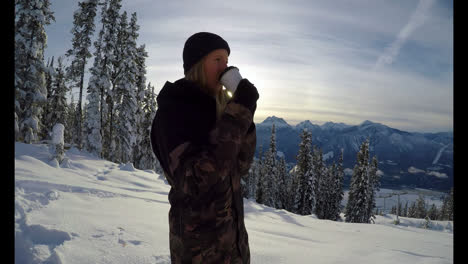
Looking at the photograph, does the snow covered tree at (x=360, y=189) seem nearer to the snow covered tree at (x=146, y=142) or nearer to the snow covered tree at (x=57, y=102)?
the snow covered tree at (x=146, y=142)

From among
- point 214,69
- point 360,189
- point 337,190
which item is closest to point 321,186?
point 337,190

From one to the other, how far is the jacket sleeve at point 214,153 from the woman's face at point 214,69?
34 centimetres

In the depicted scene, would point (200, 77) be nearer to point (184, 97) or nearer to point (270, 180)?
point (184, 97)

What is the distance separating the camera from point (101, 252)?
2848 mm

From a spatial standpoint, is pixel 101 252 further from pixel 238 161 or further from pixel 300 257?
pixel 300 257

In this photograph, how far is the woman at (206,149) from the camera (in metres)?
1.46

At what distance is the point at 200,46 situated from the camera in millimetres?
1788

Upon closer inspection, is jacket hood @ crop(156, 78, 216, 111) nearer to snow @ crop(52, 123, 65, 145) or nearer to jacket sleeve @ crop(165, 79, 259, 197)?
jacket sleeve @ crop(165, 79, 259, 197)

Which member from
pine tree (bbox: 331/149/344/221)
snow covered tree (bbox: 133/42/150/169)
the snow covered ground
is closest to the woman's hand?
the snow covered ground

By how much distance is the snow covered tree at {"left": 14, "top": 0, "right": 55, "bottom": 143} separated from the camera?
17.3 m

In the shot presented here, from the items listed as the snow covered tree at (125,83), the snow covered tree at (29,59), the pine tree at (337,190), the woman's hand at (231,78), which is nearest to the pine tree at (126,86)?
the snow covered tree at (125,83)

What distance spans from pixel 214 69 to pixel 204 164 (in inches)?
31.3

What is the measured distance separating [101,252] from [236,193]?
2.16 meters
